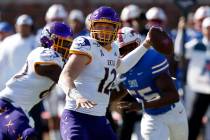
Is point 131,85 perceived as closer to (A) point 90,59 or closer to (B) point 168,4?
(A) point 90,59

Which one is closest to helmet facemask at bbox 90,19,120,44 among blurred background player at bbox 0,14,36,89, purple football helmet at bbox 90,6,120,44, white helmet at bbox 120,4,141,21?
purple football helmet at bbox 90,6,120,44

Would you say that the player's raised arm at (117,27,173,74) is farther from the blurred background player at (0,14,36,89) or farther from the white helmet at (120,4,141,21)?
the white helmet at (120,4,141,21)

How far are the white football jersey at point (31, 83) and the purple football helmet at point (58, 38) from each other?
127 mm

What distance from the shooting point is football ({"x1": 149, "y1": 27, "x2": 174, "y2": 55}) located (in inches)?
321

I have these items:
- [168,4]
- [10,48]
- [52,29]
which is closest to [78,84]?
[52,29]

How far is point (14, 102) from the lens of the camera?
8.05m

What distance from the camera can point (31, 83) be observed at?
793cm

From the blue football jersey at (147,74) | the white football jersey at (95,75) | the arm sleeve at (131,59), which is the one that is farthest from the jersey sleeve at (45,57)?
the blue football jersey at (147,74)

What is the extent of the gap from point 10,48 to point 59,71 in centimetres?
415

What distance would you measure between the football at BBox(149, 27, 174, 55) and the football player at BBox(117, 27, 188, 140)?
270mm

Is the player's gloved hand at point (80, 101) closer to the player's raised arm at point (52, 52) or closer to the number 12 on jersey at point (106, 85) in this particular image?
the number 12 on jersey at point (106, 85)

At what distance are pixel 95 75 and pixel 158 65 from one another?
1060 mm

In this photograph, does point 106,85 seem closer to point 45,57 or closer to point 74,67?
point 74,67

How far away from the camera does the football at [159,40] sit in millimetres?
8148
